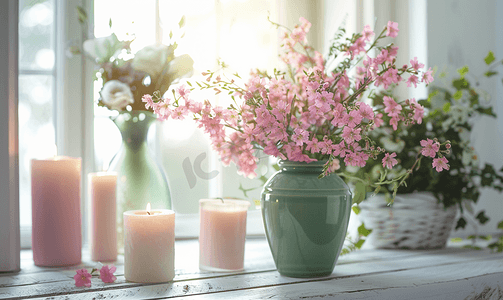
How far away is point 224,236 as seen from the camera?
3.05 feet

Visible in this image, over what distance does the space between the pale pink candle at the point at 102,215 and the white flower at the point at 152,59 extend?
24cm

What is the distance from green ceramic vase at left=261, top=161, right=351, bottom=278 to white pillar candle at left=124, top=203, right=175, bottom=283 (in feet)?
0.64

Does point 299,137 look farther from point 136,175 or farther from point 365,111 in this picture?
point 136,175

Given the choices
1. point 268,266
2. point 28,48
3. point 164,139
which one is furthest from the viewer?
point 164,139

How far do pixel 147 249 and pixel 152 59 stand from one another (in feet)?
1.33

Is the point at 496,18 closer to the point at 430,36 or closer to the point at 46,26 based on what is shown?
the point at 430,36

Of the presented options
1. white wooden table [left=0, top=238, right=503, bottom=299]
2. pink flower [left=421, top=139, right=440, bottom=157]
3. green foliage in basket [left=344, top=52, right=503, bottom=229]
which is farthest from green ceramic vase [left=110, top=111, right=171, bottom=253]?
pink flower [left=421, top=139, right=440, bottom=157]

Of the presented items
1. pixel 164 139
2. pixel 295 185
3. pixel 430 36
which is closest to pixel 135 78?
pixel 164 139

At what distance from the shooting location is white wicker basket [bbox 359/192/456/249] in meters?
1.14

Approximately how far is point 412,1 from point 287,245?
953 mm

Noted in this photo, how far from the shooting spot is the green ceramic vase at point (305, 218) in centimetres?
84

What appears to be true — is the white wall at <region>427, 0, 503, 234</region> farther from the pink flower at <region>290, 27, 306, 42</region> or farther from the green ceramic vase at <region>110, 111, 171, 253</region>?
the green ceramic vase at <region>110, 111, 171, 253</region>

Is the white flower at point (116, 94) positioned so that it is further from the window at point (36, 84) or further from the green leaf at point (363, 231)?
the green leaf at point (363, 231)

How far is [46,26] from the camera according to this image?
1.16 metres
